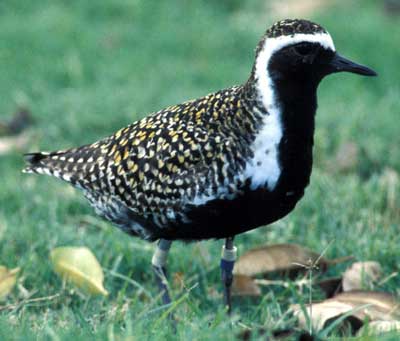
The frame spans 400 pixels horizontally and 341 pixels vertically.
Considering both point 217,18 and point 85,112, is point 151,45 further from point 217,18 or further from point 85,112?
point 85,112

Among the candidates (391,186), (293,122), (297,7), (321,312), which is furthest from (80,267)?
(297,7)

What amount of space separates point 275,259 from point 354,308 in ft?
3.39

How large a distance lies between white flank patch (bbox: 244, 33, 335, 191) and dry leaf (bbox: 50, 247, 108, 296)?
1159mm

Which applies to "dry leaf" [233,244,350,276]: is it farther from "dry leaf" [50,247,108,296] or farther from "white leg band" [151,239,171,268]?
"dry leaf" [50,247,108,296]

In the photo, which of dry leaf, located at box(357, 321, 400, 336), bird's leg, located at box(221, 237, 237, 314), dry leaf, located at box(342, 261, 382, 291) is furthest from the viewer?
dry leaf, located at box(342, 261, 382, 291)

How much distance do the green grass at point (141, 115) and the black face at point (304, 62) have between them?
1154 mm

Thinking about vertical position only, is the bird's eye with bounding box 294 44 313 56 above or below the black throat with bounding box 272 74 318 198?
above

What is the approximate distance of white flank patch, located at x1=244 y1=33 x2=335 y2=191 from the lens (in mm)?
4324

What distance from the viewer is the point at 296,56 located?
4.33 metres

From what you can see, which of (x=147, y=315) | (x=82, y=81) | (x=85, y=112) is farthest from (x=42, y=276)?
(x=82, y=81)

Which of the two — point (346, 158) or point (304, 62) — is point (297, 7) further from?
point (304, 62)

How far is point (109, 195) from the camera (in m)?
4.93

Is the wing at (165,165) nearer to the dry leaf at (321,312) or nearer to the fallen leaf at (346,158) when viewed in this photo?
the dry leaf at (321,312)

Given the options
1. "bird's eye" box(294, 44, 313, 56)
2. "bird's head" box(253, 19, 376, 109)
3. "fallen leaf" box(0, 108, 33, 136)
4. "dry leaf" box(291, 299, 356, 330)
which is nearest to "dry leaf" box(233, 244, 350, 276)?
"dry leaf" box(291, 299, 356, 330)
